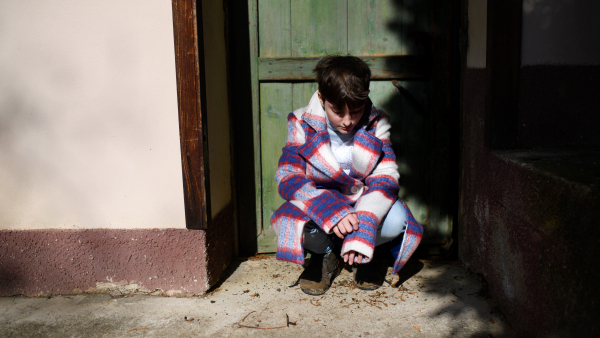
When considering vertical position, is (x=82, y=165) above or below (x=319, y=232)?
above

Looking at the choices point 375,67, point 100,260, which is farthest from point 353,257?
point 100,260

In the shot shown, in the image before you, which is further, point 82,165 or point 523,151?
point 82,165

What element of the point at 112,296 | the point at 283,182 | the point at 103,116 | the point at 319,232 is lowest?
the point at 112,296

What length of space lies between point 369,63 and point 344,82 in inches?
29.3

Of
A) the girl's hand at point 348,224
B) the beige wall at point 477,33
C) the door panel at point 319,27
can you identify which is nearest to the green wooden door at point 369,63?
the door panel at point 319,27

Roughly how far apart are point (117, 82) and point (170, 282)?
1.10m

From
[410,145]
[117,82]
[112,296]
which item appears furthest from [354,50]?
[112,296]

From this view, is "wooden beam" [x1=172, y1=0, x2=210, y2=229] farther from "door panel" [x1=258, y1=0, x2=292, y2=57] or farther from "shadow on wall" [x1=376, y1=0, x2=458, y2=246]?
"shadow on wall" [x1=376, y1=0, x2=458, y2=246]

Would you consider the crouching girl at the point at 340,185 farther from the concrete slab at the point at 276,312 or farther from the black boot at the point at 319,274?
the concrete slab at the point at 276,312

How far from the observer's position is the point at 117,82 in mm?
2170

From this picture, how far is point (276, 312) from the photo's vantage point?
2.13 m

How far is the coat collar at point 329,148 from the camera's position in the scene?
2.20 m

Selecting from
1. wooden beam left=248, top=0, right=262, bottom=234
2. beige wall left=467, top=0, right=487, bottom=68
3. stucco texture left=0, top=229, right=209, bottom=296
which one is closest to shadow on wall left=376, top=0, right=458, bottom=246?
beige wall left=467, top=0, right=487, bottom=68

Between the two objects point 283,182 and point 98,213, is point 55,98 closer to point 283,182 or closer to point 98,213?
point 98,213
